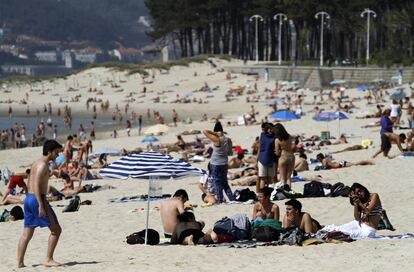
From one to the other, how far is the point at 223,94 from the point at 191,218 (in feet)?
165

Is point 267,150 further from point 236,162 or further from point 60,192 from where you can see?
point 236,162

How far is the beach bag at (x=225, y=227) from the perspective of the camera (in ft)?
39.4

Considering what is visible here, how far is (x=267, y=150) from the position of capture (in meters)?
15.4

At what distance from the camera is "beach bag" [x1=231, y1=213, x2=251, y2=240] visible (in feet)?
39.6

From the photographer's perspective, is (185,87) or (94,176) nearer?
Answer: (94,176)

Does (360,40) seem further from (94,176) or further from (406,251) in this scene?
(406,251)

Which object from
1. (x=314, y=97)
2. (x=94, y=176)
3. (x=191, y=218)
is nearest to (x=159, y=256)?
(x=191, y=218)

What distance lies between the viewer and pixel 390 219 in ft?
43.8

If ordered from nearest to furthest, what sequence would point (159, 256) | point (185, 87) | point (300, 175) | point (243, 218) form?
1. point (159, 256)
2. point (243, 218)
3. point (300, 175)
4. point (185, 87)

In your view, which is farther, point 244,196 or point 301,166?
point 301,166

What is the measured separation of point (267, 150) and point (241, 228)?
343 centimetres

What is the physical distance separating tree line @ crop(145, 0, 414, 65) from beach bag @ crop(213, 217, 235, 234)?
55.9 m


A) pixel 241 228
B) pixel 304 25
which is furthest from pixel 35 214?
pixel 304 25

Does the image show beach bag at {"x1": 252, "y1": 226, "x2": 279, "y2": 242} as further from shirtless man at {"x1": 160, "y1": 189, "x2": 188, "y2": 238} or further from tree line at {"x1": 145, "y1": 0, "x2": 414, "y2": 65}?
tree line at {"x1": 145, "y1": 0, "x2": 414, "y2": 65}
